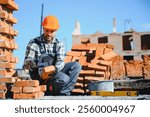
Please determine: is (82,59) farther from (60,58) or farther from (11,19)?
(11,19)

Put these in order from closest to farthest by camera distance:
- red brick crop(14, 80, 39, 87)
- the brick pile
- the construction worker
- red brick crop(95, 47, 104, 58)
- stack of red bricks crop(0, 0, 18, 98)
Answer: red brick crop(14, 80, 39, 87)
stack of red bricks crop(0, 0, 18, 98)
the construction worker
red brick crop(95, 47, 104, 58)
the brick pile

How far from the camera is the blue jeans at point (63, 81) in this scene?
464 centimetres

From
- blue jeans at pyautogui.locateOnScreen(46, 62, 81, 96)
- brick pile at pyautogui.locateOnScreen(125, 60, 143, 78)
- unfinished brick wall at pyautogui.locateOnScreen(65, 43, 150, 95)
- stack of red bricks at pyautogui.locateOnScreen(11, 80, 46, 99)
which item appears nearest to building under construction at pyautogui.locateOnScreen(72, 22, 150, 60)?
brick pile at pyautogui.locateOnScreen(125, 60, 143, 78)

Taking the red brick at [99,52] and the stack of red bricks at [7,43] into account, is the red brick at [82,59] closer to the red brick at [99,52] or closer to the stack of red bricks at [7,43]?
the red brick at [99,52]

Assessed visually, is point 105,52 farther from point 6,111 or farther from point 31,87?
point 6,111

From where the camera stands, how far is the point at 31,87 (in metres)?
4.08

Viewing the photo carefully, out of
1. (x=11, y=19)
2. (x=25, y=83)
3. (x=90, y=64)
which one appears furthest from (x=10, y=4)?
(x=90, y=64)

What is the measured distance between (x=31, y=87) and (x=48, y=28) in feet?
2.88

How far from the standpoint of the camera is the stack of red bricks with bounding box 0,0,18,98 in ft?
13.9

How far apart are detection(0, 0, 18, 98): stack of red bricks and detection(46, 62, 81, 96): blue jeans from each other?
23.5 inches

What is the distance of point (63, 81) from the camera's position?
4.65 metres

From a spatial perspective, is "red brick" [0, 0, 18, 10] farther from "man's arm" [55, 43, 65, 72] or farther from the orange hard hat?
"man's arm" [55, 43, 65, 72]

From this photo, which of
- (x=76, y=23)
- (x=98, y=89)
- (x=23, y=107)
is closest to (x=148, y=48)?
(x=76, y=23)

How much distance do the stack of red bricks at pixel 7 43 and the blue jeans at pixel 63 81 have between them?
596mm
